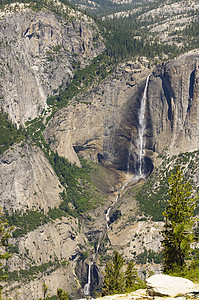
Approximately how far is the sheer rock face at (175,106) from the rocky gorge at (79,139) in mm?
329

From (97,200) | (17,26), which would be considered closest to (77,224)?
(97,200)

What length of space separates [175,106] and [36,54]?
56817 mm

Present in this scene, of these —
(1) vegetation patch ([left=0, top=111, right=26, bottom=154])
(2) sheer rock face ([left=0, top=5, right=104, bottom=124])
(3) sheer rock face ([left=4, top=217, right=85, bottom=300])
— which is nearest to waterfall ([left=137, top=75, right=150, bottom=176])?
(3) sheer rock face ([left=4, top=217, right=85, bottom=300])

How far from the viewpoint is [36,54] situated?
182750mm

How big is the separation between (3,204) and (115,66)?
68982mm

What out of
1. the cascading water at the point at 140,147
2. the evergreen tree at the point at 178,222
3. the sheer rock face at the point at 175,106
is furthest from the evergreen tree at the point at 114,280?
the cascading water at the point at 140,147

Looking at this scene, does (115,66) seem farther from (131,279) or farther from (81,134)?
(131,279)

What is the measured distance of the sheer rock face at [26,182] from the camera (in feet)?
456

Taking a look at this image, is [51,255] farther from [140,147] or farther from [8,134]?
[140,147]

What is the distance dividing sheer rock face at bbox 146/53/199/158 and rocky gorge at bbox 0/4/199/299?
1.08 ft

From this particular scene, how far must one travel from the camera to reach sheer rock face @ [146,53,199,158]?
159m

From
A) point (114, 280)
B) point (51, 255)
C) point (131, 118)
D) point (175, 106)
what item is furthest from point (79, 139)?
point (114, 280)

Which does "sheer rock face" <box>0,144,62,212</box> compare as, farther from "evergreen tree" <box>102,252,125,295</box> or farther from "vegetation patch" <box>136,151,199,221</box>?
"evergreen tree" <box>102,252,125,295</box>

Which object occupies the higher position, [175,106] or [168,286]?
[168,286]
